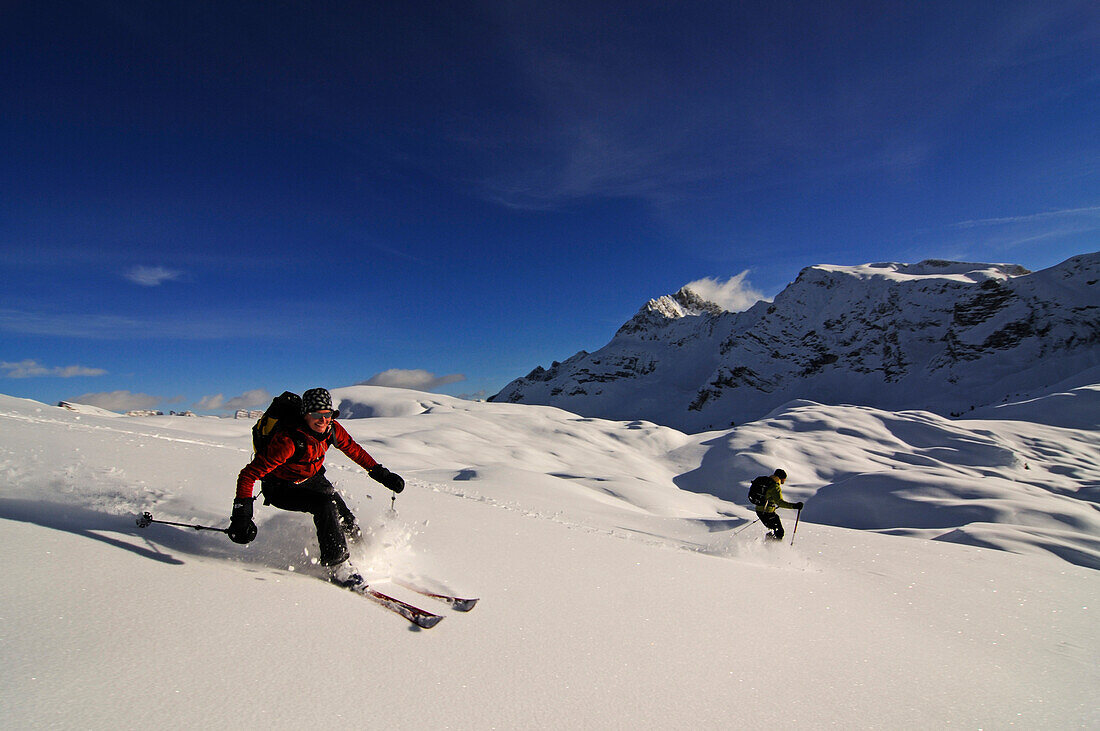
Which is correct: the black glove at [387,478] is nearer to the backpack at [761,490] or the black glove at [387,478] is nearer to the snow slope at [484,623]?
the snow slope at [484,623]

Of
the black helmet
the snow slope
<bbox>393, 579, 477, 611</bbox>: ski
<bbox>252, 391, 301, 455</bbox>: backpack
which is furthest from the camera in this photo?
the black helmet

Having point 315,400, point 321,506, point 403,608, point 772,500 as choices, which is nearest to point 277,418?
point 315,400

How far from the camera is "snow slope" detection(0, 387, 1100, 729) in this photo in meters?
1.97

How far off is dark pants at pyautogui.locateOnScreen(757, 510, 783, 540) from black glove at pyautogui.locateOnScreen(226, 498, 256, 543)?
7090 mm

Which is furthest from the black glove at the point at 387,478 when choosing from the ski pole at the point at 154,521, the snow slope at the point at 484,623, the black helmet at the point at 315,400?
the ski pole at the point at 154,521

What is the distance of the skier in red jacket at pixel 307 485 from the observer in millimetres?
3312

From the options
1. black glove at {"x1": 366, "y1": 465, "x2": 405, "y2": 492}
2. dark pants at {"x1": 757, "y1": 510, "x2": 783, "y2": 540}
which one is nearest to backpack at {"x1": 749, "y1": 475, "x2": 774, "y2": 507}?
dark pants at {"x1": 757, "y1": 510, "x2": 783, "y2": 540}

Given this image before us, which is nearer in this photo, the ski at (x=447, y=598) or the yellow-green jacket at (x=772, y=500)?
the ski at (x=447, y=598)

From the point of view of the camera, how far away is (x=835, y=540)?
783 centimetres

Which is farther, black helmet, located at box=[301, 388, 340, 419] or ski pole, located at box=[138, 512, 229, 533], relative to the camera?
black helmet, located at box=[301, 388, 340, 419]

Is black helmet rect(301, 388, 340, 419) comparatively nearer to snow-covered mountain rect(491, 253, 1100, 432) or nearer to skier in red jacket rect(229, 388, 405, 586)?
skier in red jacket rect(229, 388, 405, 586)

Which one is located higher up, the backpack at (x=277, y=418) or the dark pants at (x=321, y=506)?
the backpack at (x=277, y=418)

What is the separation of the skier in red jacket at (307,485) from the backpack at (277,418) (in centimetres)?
6

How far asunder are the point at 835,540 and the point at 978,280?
113 meters
